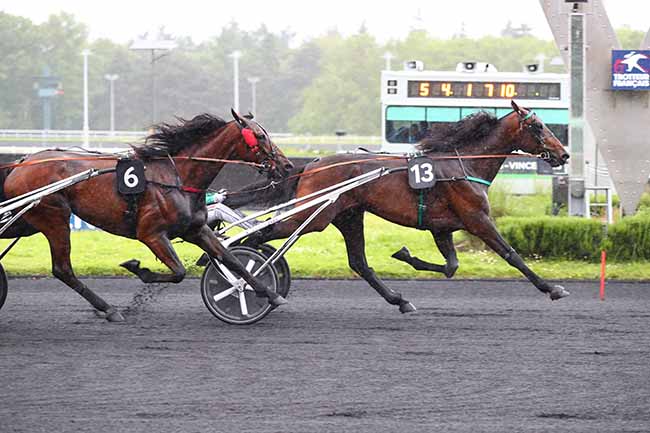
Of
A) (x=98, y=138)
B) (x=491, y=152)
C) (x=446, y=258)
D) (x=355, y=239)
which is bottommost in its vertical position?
(x=98, y=138)

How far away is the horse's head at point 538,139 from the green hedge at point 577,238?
11.2 ft

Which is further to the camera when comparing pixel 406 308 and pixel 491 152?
pixel 491 152

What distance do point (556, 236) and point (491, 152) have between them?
3.63 metres

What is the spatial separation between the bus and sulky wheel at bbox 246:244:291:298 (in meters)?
13.6

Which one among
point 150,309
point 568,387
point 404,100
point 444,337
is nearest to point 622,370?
point 568,387

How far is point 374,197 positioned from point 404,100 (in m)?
14.0

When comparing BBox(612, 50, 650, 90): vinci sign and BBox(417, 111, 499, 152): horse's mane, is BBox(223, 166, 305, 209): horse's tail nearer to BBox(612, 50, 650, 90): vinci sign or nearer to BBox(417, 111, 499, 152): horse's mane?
BBox(417, 111, 499, 152): horse's mane

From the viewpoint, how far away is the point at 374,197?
870 cm

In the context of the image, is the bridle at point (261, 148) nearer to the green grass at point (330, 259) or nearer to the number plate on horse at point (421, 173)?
the number plate on horse at point (421, 173)

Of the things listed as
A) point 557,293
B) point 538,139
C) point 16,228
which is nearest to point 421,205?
point 538,139

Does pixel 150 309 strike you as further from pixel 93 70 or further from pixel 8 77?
pixel 93 70

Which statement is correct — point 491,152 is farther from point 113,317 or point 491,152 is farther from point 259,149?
point 113,317

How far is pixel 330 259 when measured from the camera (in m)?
12.5

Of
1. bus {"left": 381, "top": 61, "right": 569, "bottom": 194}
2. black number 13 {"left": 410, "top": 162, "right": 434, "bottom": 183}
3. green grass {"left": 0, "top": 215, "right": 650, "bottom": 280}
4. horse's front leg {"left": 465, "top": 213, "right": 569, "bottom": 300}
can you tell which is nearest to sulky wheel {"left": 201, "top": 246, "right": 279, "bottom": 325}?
black number 13 {"left": 410, "top": 162, "right": 434, "bottom": 183}
